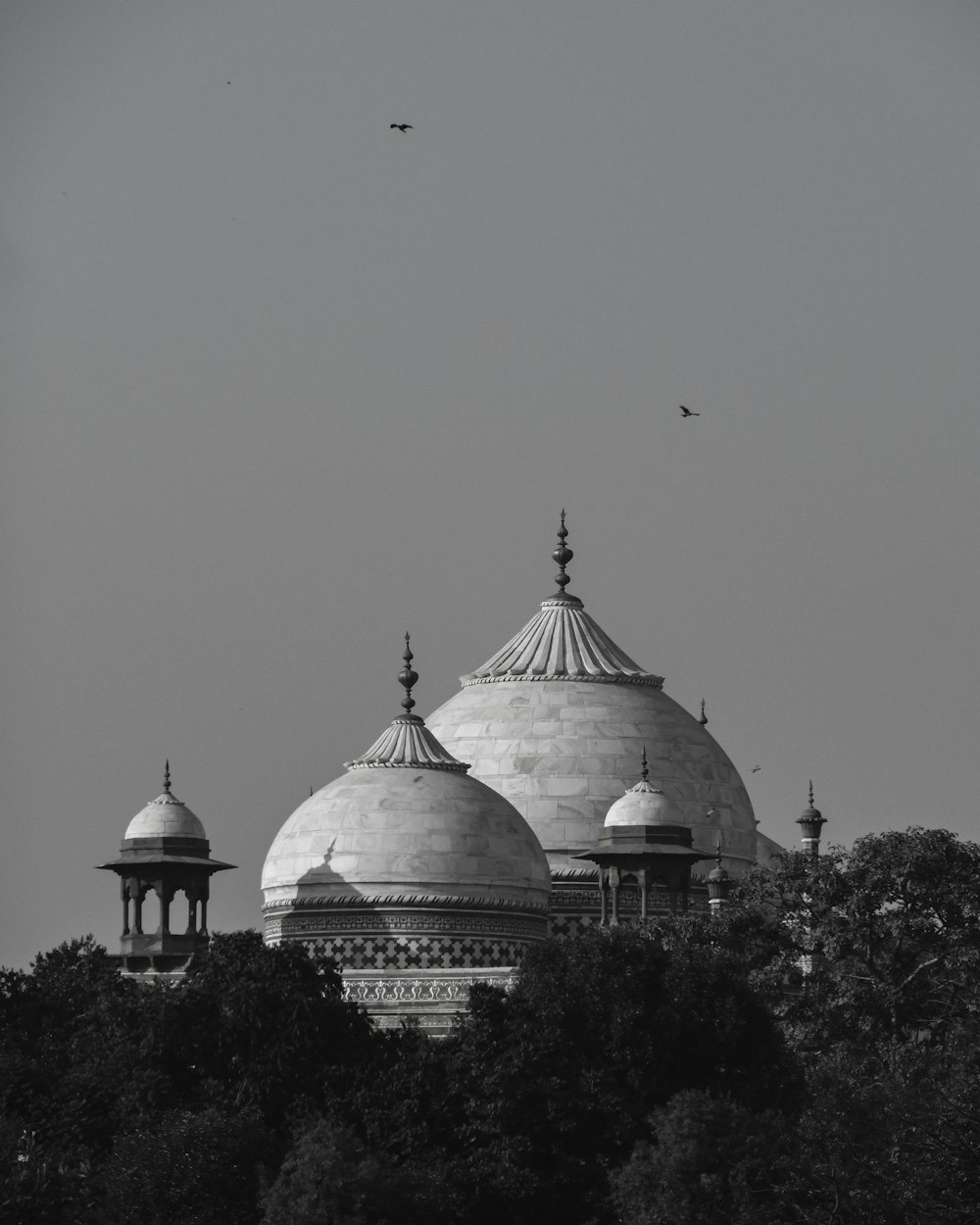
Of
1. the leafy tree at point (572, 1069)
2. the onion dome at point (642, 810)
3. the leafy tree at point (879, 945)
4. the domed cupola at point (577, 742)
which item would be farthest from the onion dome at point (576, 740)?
the leafy tree at point (572, 1069)

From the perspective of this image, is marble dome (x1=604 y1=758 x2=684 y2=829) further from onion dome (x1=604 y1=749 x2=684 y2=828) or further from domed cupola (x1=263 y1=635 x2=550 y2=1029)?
domed cupola (x1=263 y1=635 x2=550 y2=1029)

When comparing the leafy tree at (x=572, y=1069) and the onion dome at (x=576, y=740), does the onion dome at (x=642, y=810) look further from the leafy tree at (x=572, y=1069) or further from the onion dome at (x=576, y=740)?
the leafy tree at (x=572, y=1069)

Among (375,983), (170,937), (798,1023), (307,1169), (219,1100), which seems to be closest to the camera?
(307,1169)

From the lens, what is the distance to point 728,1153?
51438 millimetres

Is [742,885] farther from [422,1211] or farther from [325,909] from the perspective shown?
[422,1211]

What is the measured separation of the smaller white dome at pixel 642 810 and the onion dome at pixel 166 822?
6.98 m

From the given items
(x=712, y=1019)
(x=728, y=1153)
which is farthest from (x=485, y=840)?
(x=728, y=1153)

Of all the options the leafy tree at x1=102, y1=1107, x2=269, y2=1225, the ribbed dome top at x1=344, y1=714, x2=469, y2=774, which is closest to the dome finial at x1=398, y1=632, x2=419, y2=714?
the ribbed dome top at x1=344, y1=714, x2=469, y2=774

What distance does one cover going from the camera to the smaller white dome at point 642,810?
72.8 m

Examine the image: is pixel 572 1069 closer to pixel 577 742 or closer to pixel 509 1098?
pixel 509 1098

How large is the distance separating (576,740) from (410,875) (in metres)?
9.28

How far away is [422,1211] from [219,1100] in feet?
13.1

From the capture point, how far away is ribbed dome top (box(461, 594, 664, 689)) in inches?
3137

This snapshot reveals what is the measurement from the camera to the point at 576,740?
3076 inches
